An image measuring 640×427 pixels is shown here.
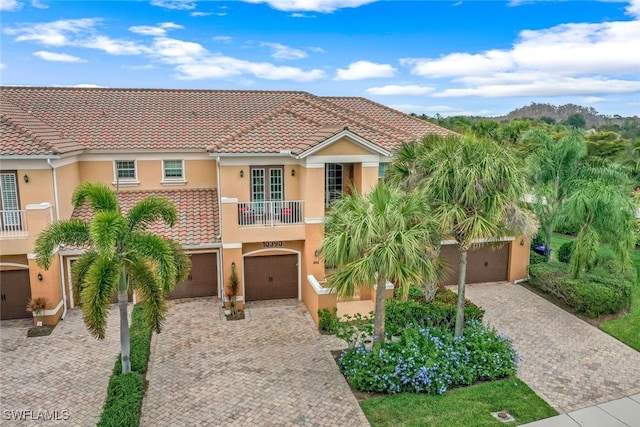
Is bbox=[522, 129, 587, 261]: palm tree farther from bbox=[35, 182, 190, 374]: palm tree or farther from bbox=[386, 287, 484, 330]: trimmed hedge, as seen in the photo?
bbox=[35, 182, 190, 374]: palm tree

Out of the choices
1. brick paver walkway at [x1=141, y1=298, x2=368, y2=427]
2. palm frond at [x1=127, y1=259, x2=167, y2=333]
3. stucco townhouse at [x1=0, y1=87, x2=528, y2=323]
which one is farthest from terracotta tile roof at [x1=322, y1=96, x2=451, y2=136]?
palm frond at [x1=127, y1=259, x2=167, y2=333]

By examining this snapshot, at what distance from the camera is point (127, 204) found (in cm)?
1895

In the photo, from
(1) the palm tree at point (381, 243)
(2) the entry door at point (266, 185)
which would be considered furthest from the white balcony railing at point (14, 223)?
(1) the palm tree at point (381, 243)

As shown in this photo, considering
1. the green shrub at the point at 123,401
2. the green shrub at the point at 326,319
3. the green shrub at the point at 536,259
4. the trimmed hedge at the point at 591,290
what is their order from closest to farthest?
the green shrub at the point at 123,401 → the green shrub at the point at 326,319 → the trimmed hedge at the point at 591,290 → the green shrub at the point at 536,259

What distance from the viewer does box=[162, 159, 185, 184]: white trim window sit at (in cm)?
2008

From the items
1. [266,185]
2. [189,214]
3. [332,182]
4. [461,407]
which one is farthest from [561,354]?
[189,214]

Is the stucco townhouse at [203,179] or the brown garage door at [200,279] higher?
the stucco townhouse at [203,179]

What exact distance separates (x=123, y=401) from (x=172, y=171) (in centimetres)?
1154

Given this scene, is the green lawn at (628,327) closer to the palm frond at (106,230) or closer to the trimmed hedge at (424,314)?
the trimmed hedge at (424,314)

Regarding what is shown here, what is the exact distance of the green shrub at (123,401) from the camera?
10211 millimetres

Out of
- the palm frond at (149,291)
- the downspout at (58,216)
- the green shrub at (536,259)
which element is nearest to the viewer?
the palm frond at (149,291)

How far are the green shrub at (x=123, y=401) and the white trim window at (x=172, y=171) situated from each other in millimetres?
9956

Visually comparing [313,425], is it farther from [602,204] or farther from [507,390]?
[602,204]

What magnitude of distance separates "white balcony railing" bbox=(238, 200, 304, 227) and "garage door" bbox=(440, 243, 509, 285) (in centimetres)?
732
